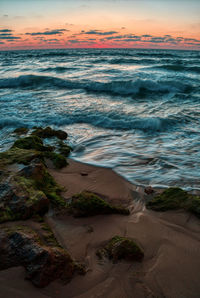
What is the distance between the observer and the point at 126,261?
83.2 inches

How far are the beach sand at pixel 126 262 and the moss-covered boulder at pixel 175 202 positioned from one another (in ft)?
0.25

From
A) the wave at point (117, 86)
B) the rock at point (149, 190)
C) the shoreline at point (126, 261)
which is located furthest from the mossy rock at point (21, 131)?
the wave at point (117, 86)

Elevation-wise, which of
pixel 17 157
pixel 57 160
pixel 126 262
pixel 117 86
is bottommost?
pixel 126 262

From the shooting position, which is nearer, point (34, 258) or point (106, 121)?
point (34, 258)

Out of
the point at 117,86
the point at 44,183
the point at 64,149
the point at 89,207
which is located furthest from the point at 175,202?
the point at 117,86

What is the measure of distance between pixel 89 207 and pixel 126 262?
799 mm

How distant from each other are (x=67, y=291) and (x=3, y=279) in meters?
0.52

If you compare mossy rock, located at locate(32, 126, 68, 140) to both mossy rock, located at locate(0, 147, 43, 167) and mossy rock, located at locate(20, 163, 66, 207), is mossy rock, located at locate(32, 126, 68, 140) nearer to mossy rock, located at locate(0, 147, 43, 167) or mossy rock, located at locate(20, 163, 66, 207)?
mossy rock, located at locate(0, 147, 43, 167)

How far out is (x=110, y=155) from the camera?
4629mm

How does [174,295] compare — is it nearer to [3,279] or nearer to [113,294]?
[113,294]

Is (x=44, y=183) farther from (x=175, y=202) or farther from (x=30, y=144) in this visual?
(x=175, y=202)

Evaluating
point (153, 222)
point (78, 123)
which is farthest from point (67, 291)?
point (78, 123)

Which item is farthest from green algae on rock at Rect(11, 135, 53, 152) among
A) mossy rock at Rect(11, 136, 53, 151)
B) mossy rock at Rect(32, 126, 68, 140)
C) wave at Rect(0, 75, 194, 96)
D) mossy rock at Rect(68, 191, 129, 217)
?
wave at Rect(0, 75, 194, 96)

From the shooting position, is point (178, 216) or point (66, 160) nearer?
point (178, 216)
